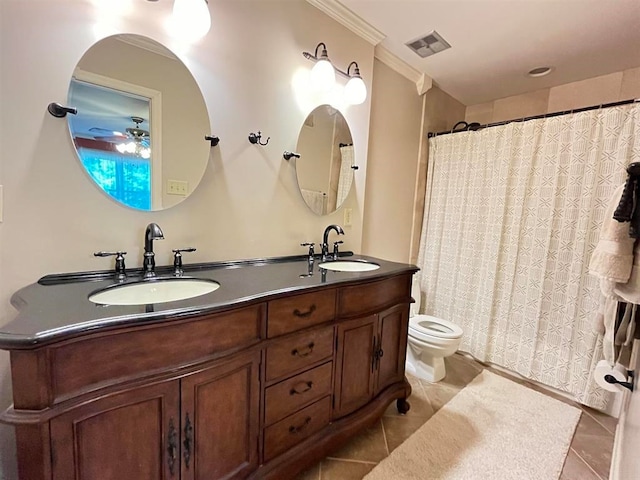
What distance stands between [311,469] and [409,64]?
8.95 ft

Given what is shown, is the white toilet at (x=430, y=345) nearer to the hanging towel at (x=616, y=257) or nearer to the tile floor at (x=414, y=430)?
the tile floor at (x=414, y=430)

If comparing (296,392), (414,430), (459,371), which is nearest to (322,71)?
(296,392)

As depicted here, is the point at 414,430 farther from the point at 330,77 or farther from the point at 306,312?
the point at 330,77

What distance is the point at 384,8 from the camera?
5.64 ft

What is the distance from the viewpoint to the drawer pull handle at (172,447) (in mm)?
876

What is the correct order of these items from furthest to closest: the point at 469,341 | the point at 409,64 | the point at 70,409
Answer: the point at 469,341, the point at 409,64, the point at 70,409

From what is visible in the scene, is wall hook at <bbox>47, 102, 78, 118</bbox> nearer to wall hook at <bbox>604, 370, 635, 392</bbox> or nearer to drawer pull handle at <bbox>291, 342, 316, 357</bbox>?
drawer pull handle at <bbox>291, 342, 316, 357</bbox>

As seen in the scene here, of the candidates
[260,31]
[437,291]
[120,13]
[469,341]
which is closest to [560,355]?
[469,341]

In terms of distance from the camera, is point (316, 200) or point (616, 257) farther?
point (316, 200)

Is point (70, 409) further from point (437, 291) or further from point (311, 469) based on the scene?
point (437, 291)

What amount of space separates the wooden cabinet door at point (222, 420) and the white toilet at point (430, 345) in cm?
136

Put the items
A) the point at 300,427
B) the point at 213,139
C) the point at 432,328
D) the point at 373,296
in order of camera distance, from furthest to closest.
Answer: the point at 432,328, the point at 373,296, the point at 213,139, the point at 300,427

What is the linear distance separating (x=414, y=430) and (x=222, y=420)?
3.85 feet

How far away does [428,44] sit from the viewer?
204 cm
